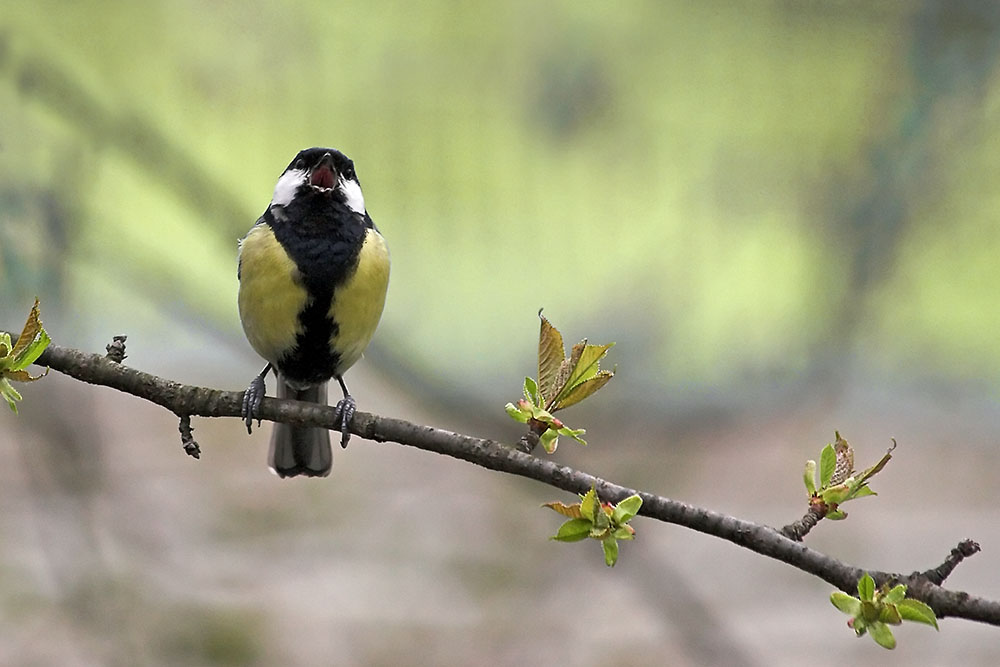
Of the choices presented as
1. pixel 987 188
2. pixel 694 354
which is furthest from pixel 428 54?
pixel 987 188

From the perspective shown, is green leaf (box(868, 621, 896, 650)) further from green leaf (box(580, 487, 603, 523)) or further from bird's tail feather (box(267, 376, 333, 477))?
bird's tail feather (box(267, 376, 333, 477))

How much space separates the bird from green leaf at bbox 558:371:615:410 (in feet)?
1.74

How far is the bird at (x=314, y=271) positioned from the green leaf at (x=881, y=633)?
2.45 ft

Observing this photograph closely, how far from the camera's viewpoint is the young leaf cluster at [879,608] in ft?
2.38

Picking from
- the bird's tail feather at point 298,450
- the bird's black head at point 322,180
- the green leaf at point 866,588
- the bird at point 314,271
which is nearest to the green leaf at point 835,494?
the green leaf at point 866,588

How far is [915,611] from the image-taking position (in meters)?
0.72

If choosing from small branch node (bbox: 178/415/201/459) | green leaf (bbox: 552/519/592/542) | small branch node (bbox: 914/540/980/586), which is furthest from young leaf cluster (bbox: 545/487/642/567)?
small branch node (bbox: 178/415/201/459)

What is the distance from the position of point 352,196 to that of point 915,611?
3.04 feet

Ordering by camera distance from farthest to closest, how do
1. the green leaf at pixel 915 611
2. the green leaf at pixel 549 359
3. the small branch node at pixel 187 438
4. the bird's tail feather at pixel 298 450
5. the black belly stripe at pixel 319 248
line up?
1. the bird's tail feather at pixel 298 450
2. the black belly stripe at pixel 319 248
3. the small branch node at pixel 187 438
4. the green leaf at pixel 549 359
5. the green leaf at pixel 915 611

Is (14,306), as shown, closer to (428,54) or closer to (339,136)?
(339,136)

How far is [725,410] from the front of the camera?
205cm

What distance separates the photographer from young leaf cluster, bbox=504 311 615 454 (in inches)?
32.6

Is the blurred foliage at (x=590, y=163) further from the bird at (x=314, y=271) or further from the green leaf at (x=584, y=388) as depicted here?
the green leaf at (x=584, y=388)

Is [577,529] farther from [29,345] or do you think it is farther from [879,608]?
[29,345]
